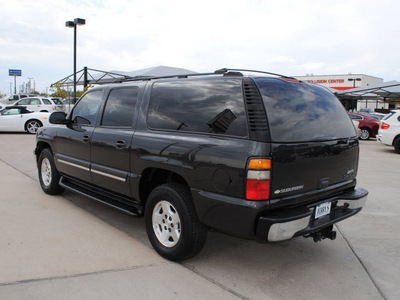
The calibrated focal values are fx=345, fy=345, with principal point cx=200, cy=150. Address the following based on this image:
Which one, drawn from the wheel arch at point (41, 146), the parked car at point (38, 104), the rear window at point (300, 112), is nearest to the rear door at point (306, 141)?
the rear window at point (300, 112)

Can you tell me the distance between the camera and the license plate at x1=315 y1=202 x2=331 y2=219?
10.1ft

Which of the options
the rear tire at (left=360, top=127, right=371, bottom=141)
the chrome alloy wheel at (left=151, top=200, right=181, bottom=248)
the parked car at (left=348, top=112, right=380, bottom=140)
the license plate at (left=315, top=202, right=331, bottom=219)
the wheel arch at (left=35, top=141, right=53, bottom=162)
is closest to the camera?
the license plate at (left=315, top=202, right=331, bottom=219)

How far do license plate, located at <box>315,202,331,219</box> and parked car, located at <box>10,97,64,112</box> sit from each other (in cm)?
2000

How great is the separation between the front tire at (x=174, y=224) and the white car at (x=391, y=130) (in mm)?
10879

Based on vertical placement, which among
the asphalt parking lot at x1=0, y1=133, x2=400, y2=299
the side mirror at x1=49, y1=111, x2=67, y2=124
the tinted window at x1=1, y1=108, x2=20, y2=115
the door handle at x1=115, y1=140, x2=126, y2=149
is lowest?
the asphalt parking lot at x1=0, y1=133, x2=400, y2=299

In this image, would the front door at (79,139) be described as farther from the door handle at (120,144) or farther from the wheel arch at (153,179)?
the wheel arch at (153,179)

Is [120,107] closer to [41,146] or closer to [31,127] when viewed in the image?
[41,146]

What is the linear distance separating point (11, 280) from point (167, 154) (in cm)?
168

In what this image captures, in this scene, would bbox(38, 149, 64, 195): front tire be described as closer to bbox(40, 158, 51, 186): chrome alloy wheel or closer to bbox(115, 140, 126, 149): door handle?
bbox(40, 158, 51, 186): chrome alloy wheel

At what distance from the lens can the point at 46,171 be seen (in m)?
5.61

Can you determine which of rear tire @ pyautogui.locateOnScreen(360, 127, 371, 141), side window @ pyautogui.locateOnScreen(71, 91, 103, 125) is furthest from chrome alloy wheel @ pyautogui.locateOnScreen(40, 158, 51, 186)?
rear tire @ pyautogui.locateOnScreen(360, 127, 371, 141)

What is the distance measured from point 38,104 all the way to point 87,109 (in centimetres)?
1806

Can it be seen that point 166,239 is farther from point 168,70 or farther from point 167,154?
point 168,70

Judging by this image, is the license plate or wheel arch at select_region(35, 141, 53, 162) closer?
the license plate
